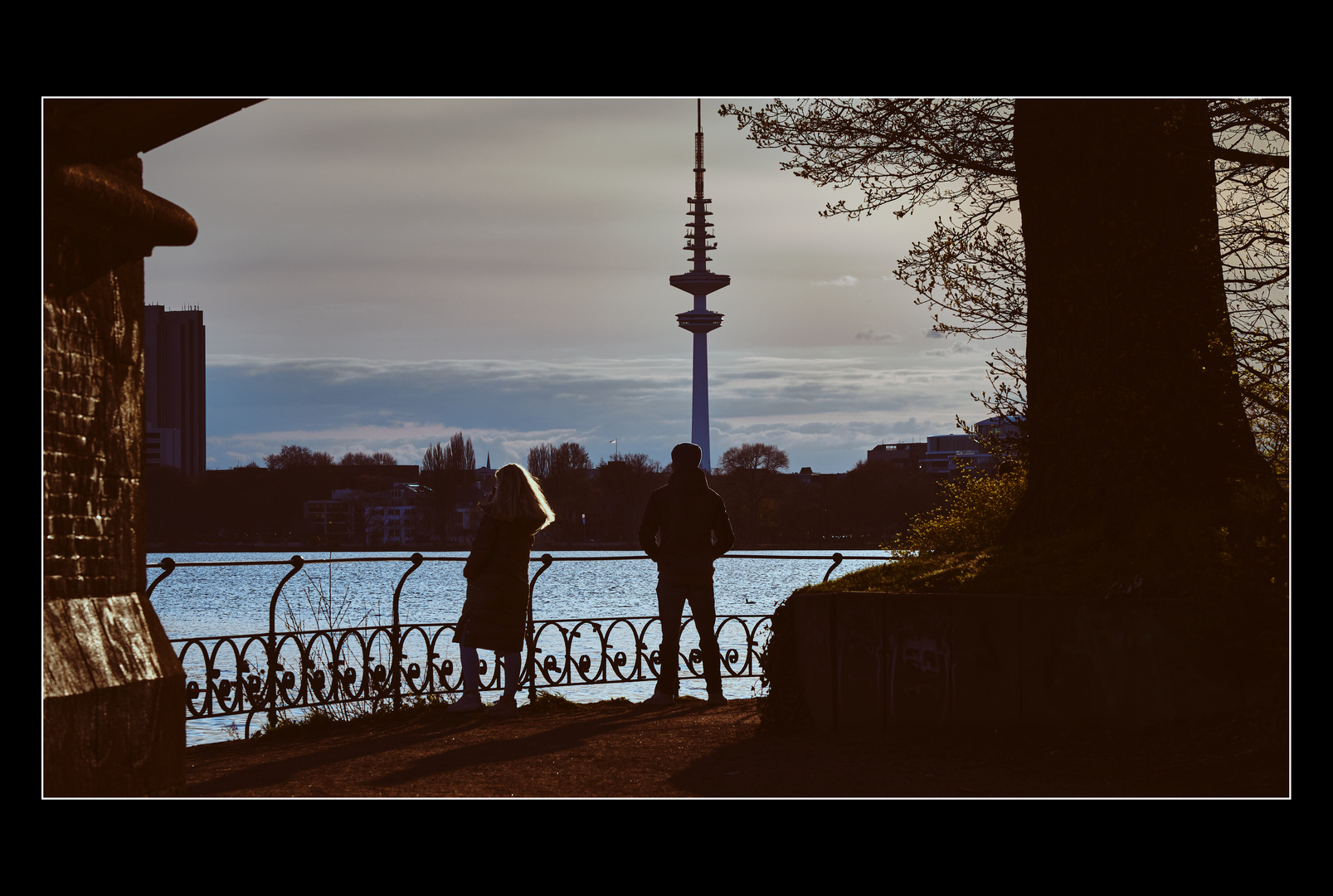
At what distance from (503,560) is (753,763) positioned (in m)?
2.86

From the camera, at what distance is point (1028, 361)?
29.5ft

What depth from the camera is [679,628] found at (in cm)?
1004

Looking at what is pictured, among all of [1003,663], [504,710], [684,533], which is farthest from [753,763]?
[504,710]

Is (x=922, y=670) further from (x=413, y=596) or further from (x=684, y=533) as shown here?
(x=413, y=596)

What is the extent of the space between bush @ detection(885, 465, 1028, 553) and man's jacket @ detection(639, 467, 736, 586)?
1882mm

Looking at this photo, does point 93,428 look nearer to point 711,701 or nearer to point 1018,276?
point 711,701

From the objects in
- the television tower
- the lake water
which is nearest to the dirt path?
the lake water

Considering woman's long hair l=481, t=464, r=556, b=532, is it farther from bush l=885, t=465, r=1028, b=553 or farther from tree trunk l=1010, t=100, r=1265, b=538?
tree trunk l=1010, t=100, r=1265, b=538

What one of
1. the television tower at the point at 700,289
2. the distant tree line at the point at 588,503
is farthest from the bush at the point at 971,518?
the television tower at the point at 700,289

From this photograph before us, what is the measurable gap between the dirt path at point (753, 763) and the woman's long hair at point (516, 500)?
1519 millimetres

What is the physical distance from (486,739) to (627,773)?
5.92 feet

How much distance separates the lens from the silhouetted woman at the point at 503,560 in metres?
9.12

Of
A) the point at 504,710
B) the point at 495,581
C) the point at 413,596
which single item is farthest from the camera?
the point at 413,596

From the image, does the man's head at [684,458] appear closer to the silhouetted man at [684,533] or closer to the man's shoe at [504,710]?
the silhouetted man at [684,533]
